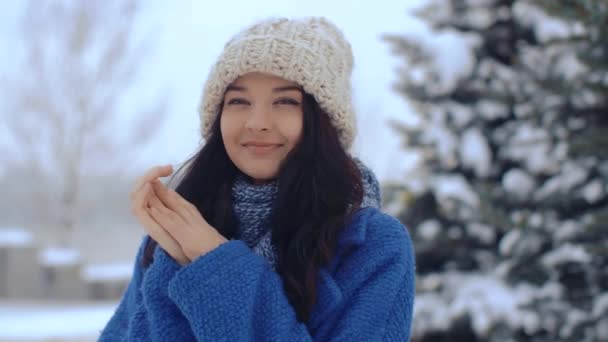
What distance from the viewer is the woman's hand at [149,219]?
1.34m

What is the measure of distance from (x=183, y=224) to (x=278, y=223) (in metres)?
0.21

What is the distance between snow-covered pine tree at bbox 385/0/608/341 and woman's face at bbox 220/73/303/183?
233cm

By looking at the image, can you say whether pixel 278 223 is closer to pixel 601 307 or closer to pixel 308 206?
pixel 308 206

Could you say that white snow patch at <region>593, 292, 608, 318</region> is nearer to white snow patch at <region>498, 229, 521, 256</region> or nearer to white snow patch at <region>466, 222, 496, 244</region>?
white snow patch at <region>498, 229, 521, 256</region>

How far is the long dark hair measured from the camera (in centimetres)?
135

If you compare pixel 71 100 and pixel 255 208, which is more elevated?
pixel 71 100

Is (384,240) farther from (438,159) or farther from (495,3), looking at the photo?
(495,3)

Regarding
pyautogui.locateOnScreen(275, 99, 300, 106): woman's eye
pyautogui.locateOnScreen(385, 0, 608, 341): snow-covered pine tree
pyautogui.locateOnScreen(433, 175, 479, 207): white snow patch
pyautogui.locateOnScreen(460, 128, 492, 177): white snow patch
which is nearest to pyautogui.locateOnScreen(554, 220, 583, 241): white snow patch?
pyautogui.locateOnScreen(385, 0, 608, 341): snow-covered pine tree

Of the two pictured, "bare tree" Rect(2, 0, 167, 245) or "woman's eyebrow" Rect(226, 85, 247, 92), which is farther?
"bare tree" Rect(2, 0, 167, 245)

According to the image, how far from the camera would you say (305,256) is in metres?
1.35

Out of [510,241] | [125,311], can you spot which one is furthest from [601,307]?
[125,311]

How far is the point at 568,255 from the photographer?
3.64 m

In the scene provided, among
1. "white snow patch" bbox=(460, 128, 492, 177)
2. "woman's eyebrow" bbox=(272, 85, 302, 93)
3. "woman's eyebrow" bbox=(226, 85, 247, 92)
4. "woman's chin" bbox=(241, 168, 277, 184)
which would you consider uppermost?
"white snow patch" bbox=(460, 128, 492, 177)

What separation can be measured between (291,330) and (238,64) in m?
0.59
